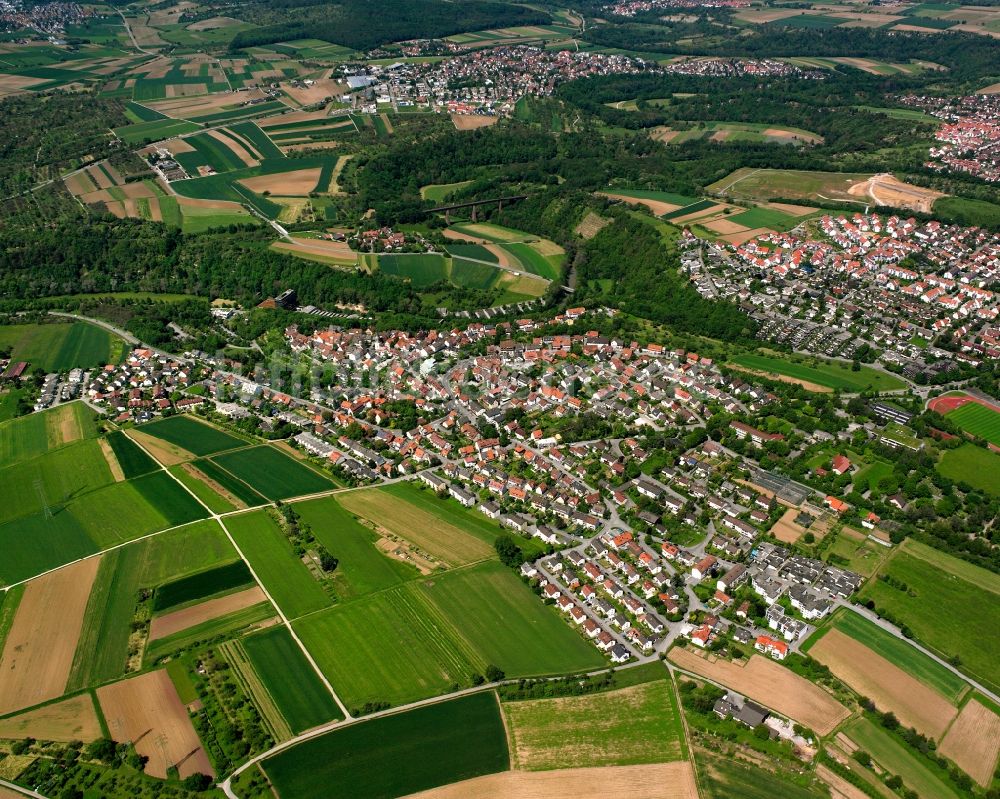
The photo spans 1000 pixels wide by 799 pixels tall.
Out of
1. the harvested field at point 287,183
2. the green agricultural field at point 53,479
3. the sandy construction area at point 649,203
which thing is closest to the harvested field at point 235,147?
the harvested field at point 287,183

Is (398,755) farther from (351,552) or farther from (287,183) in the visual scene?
(287,183)

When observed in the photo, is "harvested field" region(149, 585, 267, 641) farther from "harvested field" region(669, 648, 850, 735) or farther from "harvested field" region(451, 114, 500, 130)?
"harvested field" region(451, 114, 500, 130)

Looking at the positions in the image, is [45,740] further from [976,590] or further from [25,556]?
[976,590]

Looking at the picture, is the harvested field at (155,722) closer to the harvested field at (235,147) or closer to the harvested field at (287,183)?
the harvested field at (287,183)

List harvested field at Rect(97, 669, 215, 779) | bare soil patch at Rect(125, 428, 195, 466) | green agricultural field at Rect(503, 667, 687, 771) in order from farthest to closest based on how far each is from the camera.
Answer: bare soil patch at Rect(125, 428, 195, 466)
green agricultural field at Rect(503, 667, 687, 771)
harvested field at Rect(97, 669, 215, 779)

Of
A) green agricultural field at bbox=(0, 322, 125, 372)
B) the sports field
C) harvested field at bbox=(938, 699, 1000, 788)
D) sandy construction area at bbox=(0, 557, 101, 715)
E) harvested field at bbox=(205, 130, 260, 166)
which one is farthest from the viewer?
harvested field at bbox=(205, 130, 260, 166)

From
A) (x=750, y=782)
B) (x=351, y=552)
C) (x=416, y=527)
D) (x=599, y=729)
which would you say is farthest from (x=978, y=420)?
(x=351, y=552)

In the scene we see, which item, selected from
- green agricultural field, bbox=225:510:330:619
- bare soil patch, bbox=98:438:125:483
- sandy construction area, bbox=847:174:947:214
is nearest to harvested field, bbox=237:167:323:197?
bare soil patch, bbox=98:438:125:483
